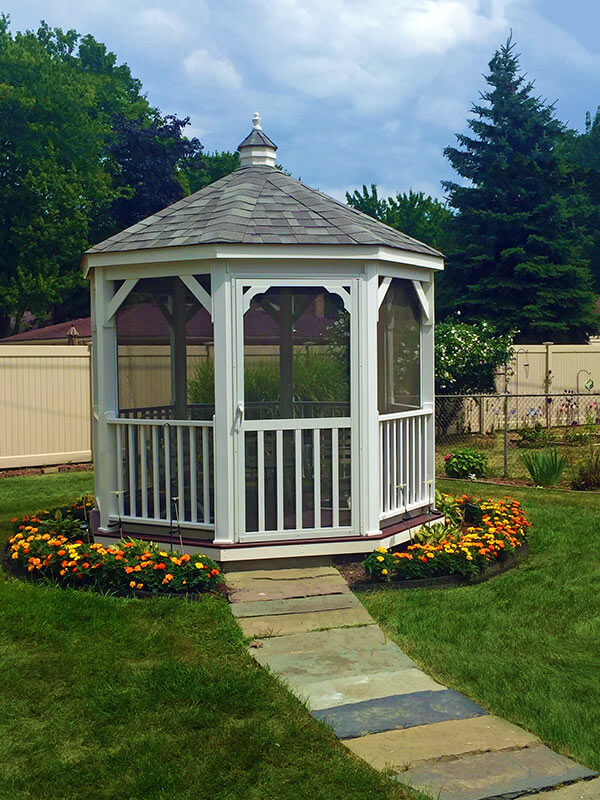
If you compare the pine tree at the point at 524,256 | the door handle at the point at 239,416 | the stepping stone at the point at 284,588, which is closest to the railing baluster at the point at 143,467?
the door handle at the point at 239,416

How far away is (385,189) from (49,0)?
60.1 feet

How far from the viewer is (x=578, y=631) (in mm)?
5422

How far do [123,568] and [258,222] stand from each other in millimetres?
2782

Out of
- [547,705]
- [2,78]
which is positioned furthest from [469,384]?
[2,78]

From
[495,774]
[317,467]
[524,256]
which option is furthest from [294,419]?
[524,256]

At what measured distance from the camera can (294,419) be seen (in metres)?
6.70

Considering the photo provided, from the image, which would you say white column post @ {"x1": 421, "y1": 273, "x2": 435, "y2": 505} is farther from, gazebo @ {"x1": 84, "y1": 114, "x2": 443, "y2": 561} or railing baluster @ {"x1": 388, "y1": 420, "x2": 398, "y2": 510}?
railing baluster @ {"x1": 388, "y1": 420, "x2": 398, "y2": 510}

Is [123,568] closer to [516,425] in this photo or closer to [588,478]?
[588,478]

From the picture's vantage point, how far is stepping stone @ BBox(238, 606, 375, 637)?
5.44m

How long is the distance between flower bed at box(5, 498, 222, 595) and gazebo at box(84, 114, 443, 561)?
379 mm

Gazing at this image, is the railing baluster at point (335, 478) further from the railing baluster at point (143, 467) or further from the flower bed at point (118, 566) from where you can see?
the railing baluster at point (143, 467)

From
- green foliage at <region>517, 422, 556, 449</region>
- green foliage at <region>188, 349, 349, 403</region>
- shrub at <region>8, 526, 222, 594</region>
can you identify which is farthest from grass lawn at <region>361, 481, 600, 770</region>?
green foliage at <region>517, 422, 556, 449</region>

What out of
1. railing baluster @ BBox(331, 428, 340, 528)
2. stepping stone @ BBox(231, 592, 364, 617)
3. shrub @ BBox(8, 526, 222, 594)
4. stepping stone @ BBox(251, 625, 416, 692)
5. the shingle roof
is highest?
the shingle roof

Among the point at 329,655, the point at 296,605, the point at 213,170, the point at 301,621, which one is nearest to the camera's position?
the point at 329,655
